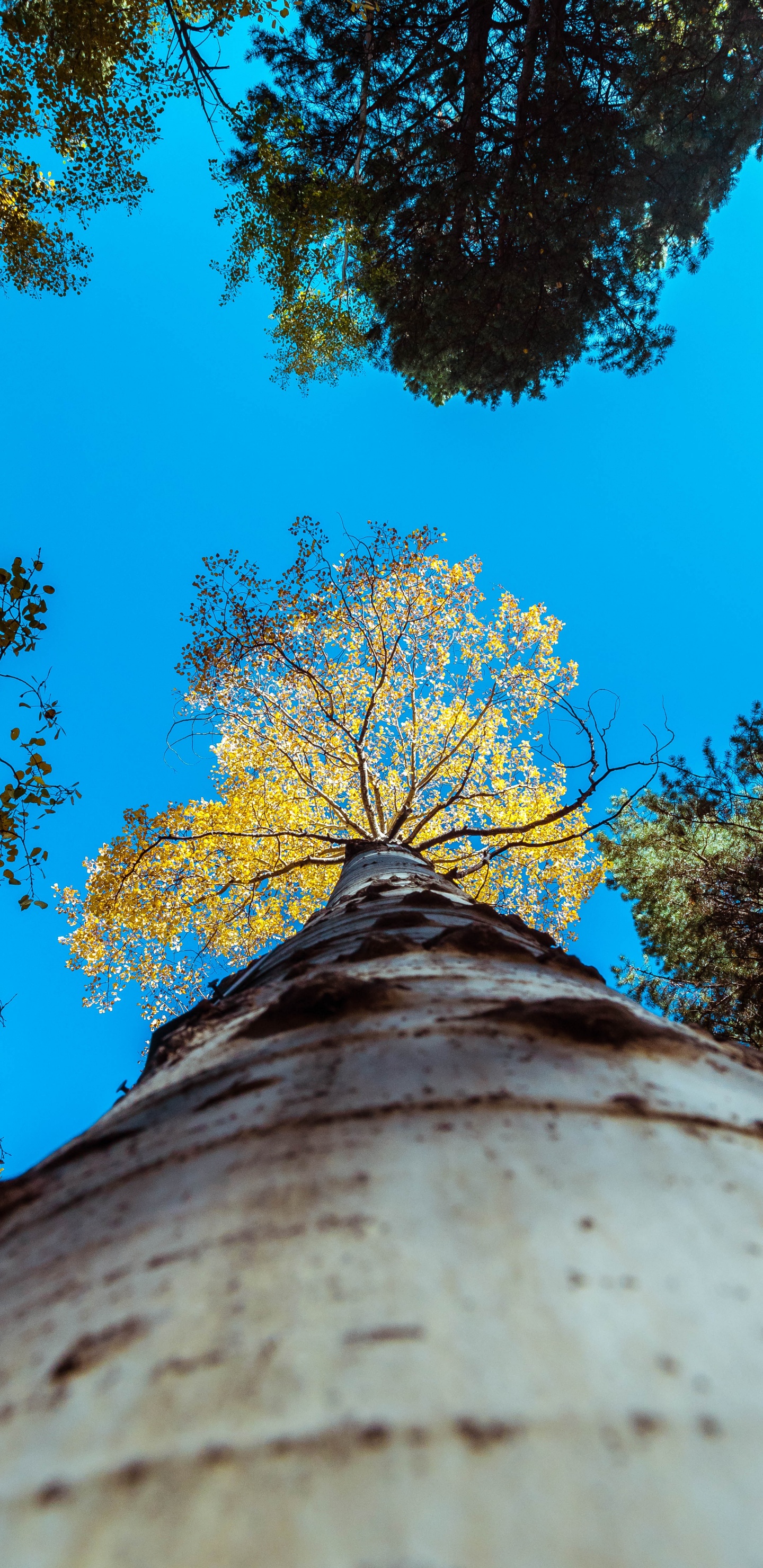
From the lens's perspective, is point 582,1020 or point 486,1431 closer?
point 486,1431

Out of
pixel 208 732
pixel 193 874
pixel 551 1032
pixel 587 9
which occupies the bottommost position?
pixel 551 1032

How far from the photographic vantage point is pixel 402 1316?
489mm

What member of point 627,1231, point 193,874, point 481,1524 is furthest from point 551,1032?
point 193,874

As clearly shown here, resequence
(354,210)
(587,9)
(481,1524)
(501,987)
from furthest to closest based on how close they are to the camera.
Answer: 1. (354,210)
2. (587,9)
3. (501,987)
4. (481,1524)

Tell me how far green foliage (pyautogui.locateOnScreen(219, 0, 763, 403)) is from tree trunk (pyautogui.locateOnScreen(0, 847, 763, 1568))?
8.40 m

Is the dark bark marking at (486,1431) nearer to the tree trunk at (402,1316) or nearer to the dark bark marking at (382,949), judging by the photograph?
the tree trunk at (402,1316)

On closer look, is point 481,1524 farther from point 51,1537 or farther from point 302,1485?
point 51,1537

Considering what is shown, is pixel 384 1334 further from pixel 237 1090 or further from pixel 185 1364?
pixel 237 1090

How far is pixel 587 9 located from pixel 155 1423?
9887mm

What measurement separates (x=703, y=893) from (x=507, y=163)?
7789 millimetres

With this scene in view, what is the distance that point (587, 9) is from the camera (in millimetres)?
6309

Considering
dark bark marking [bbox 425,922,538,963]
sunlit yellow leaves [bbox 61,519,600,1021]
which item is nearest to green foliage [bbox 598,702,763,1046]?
sunlit yellow leaves [bbox 61,519,600,1021]

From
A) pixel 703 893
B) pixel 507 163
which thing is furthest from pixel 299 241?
pixel 703 893

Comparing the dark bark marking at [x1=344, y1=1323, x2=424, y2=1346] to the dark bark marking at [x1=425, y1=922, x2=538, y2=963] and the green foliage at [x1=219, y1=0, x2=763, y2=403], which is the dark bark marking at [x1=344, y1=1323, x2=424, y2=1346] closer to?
the dark bark marking at [x1=425, y1=922, x2=538, y2=963]
